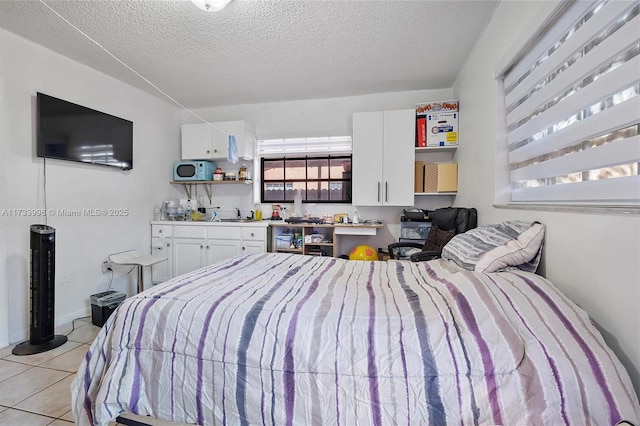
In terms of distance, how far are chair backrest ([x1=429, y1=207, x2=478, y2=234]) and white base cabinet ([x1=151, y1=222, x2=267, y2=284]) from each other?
1.96 m

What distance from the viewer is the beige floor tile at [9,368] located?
6.26 ft

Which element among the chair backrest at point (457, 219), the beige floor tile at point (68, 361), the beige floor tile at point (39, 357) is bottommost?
the beige floor tile at point (68, 361)

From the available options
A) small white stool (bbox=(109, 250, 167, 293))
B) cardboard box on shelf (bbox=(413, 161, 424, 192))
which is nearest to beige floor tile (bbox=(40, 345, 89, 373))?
small white stool (bbox=(109, 250, 167, 293))

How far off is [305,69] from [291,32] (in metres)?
0.63

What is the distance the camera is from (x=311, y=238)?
3.42m

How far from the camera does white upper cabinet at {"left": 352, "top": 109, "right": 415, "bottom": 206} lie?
326cm

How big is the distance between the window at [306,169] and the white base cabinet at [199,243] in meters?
0.80

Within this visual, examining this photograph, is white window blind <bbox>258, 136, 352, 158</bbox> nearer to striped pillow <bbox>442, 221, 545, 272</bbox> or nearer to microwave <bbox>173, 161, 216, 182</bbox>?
microwave <bbox>173, 161, 216, 182</bbox>

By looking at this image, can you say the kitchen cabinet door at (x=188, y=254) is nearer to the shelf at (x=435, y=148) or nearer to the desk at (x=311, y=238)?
the desk at (x=311, y=238)

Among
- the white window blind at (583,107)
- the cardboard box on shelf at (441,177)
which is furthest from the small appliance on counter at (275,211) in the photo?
the white window blind at (583,107)

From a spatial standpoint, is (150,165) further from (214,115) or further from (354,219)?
(354,219)

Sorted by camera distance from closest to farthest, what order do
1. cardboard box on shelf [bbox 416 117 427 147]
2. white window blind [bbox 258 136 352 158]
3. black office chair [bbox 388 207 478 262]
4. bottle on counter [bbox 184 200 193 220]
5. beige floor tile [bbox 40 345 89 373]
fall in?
beige floor tile [bbox 40 345 89 373]
black office chair [bbox 388 207 478 262]
cardboard box on shelf [bbox 416 117 427 147]
white window blind [bbox 258 136 352 158]
bottle on counter [bbox 184 200 193 220]

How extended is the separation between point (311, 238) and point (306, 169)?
106 cm

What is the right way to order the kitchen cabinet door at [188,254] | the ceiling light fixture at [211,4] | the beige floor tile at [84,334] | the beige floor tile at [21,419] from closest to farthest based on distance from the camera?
the beige floor tile at [21,419] < the ceiling light fixture at [211,4] < the beige floor tile at [84,334] < the kitchen cabinet door at [188,254]
